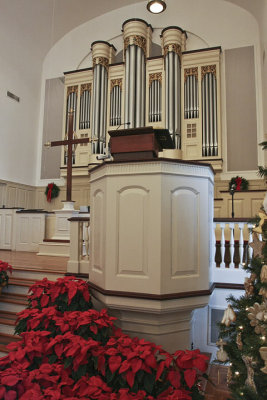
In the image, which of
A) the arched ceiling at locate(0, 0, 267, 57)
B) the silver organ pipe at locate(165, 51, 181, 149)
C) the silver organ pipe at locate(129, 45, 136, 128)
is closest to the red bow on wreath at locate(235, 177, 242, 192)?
the silver organ pipe at locate(165, 51, 181, 149)

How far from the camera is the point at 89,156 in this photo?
8.75m

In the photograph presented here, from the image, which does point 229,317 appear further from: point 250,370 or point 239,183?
point 239,183

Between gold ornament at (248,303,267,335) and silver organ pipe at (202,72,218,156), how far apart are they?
21.3 ft

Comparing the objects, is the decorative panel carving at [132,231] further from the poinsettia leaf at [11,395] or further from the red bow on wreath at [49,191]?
the red bow on wreath at [49,191]

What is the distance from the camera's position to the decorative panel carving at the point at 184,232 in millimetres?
2518

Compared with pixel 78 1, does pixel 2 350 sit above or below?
below

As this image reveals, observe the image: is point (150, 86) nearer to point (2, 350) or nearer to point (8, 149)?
point (8, 149)

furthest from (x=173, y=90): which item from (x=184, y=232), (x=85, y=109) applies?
(x=184, y=232)

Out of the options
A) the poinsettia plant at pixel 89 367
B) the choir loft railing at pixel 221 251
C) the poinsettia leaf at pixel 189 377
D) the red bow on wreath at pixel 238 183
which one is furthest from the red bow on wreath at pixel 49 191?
the poinsettia leaf at pixel 189 377

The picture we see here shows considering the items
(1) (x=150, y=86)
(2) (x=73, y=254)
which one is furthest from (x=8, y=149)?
(2) (x=73, y=254)

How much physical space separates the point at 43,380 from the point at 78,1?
9556mm

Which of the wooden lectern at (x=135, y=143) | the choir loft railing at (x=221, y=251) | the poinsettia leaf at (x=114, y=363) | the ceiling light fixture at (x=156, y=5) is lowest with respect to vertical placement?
the poinsettia leaf at (x=114, y=363)

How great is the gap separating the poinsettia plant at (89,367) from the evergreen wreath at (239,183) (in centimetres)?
576

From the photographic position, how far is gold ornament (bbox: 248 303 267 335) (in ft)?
4.94
